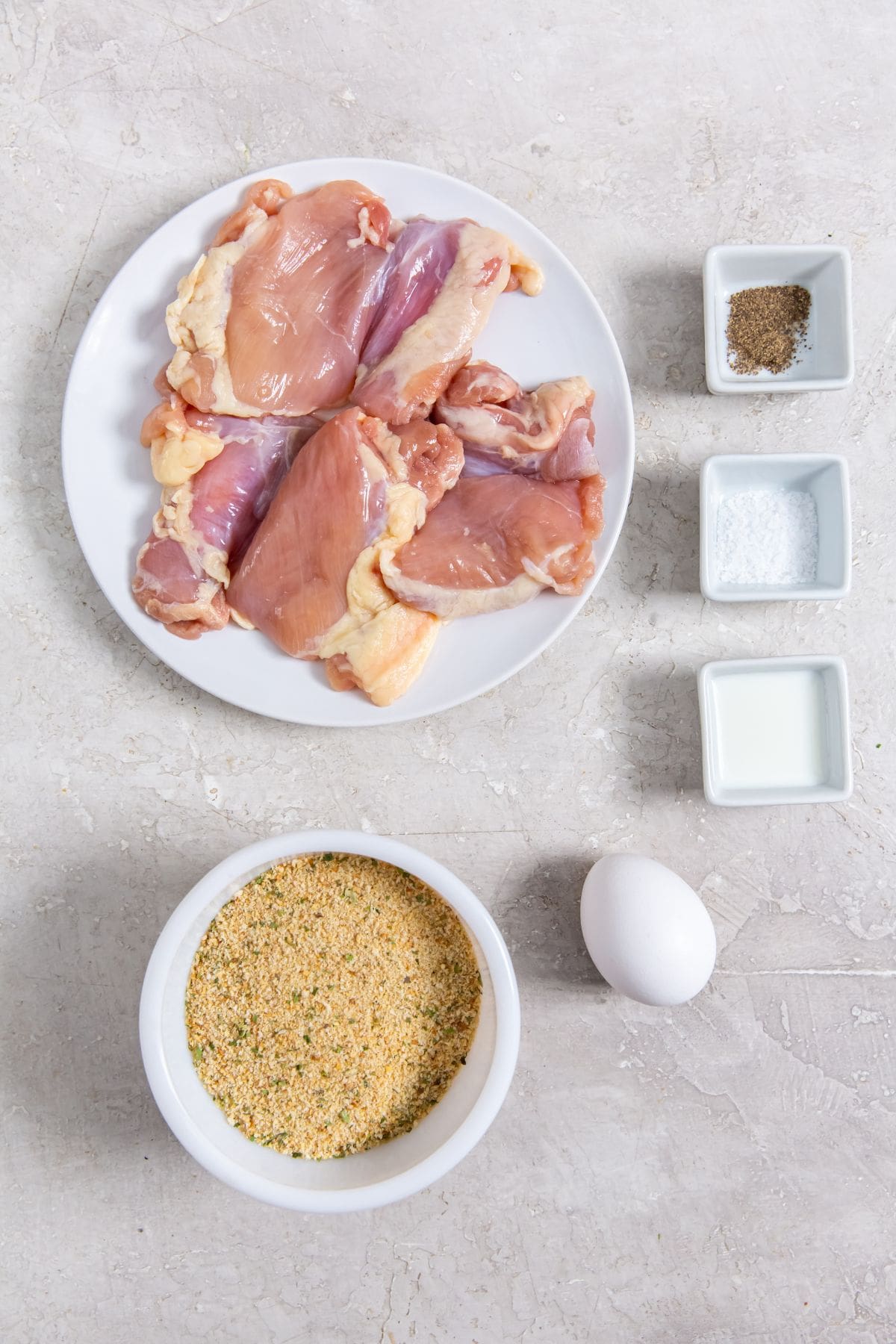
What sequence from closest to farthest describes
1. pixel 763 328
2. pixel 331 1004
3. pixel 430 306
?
pixel 331 1004 → pixel 430 306 → pixel 763 328

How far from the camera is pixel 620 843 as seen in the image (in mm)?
1709

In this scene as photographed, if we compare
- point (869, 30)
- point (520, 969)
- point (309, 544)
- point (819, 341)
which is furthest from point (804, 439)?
point (520, 969)

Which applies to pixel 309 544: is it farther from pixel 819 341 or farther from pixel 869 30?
pixel 869 30

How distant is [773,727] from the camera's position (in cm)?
166

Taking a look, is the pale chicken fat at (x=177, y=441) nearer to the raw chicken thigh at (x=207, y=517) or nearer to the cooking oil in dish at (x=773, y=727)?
the raw chicken thigh at (x=207, y=517)

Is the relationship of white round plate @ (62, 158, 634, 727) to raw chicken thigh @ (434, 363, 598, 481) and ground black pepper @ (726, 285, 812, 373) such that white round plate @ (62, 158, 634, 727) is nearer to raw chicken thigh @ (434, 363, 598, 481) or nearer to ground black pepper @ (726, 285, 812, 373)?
raw chicken thigh @ (434, 363, 598, 481)

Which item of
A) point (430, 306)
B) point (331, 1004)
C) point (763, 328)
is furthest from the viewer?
point (763, 328)

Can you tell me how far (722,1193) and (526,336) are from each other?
156 centimetres

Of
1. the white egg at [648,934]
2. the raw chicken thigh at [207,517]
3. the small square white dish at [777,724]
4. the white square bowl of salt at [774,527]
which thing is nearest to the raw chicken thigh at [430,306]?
the raw chicken thigh at [207,517]

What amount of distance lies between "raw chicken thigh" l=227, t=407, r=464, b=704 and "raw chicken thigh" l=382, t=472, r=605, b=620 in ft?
0.13

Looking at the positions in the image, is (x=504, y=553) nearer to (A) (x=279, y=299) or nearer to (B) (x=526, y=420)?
(B) (x=526, y=420)

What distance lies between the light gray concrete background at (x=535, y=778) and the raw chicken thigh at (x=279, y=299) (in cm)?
26

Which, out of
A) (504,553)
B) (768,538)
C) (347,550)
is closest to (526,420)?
(504,553)

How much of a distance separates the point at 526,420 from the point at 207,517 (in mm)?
549
